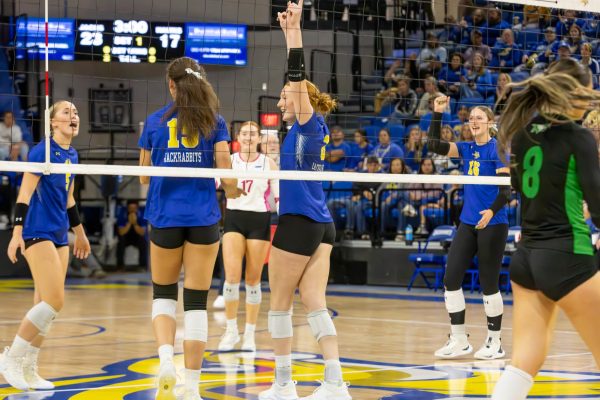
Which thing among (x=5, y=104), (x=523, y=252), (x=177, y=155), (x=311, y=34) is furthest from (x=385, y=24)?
(x=523, y=252)

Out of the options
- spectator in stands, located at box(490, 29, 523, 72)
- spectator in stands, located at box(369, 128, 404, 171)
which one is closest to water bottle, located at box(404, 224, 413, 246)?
spectator in stands, located at box(369, 128, 404, 171)

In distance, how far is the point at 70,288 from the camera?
51.8ft

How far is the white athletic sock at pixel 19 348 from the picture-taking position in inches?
258

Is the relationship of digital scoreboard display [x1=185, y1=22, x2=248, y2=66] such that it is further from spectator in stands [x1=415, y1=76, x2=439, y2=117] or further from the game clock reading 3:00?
spectator in stands [x1=415, y1=76, x2=439, y2=117]

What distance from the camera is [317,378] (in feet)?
23.5

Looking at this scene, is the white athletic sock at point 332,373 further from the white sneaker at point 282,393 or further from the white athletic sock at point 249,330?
the white athletic sock at point 249,330

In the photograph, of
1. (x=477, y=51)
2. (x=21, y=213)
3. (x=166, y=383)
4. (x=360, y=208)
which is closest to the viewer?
(x=166, y=383)

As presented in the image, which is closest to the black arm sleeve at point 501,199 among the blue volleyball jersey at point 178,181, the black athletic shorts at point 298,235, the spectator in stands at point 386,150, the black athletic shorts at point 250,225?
the black athletic shorts at point 250,225

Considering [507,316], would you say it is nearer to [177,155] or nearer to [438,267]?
[438,267]

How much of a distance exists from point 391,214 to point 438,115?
8411 mm

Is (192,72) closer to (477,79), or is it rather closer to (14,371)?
(14,371)

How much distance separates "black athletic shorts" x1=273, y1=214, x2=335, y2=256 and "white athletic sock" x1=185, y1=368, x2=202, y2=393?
92 centimetres

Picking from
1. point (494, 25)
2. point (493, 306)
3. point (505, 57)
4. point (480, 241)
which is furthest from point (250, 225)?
point (494, 25)

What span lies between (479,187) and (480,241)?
0.46 meters
